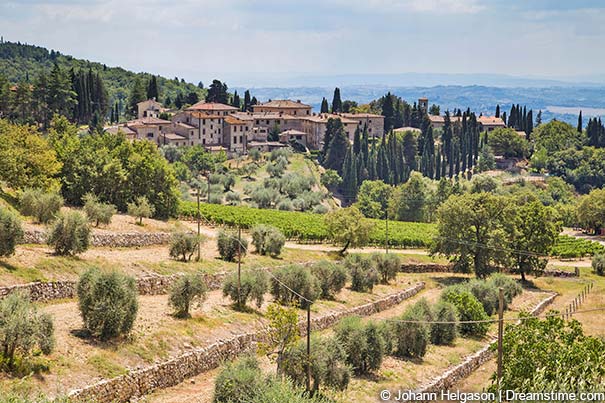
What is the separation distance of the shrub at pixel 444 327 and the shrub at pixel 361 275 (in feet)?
31.0

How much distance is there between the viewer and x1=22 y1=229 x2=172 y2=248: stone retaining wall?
3653cm

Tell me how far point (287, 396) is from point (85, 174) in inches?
1536

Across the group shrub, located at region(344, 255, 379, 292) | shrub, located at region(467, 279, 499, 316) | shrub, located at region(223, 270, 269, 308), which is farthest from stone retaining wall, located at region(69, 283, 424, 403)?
shrub, located at region(467, 279, 499, 316)

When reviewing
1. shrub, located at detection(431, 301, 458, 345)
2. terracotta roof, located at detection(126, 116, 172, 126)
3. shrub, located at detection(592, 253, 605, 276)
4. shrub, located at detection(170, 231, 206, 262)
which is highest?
terracotta roof, located at detection(126, 116, 172, 126)

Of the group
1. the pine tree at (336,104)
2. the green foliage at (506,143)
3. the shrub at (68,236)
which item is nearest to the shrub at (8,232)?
the shrub at (68,236)

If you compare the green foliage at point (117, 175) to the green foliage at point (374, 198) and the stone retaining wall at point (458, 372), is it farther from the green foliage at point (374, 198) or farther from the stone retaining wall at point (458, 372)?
the green foliage at point (374, 198)

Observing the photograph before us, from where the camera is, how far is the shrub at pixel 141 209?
5044 centimetres

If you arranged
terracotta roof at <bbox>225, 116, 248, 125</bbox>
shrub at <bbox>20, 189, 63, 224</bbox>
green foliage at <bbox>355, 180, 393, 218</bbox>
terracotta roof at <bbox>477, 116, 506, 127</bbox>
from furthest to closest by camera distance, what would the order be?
1. terracotta roof at <bbox>477, 116, 506, 127</bbox>
2. terracotta roof at <bbox>225, 116, 248, 125</bbox>
3. green foliage at <bbox>355, 180, 393, 218</bbox>
4. shrub at <bbox>20, 189, 63, 224</bbox>

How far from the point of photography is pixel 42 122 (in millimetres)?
96562

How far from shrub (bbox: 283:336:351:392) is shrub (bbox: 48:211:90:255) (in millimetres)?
13921

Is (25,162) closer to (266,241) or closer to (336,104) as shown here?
(266,241)

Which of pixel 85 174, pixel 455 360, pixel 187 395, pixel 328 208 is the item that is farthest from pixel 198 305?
pixel 328 208

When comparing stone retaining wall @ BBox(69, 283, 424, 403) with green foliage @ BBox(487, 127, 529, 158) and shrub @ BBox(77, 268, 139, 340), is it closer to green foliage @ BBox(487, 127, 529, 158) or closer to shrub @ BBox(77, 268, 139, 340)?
shrub @ BBox(77, 268, 139, 340)

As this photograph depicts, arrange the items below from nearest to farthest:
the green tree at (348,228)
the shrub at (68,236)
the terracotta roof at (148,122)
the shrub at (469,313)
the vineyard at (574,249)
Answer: the shrub at (68,236), the shrub at (469,313), the green tree at (348,228), the vineyard at (574,249), the terracotta roof at (148,122)
